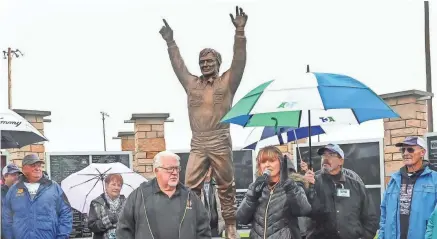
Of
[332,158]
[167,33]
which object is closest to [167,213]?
[332,158]

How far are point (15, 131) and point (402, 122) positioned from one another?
214 inches

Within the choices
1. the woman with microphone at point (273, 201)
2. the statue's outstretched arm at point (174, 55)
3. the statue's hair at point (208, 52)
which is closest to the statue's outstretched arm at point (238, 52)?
the statue's hair at point (208, 52)

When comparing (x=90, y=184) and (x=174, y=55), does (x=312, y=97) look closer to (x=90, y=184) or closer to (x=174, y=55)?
(x=174, y=55)

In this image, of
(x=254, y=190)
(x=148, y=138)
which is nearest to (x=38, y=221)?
(x=254, y=190)

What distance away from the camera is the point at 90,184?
7.59 metres

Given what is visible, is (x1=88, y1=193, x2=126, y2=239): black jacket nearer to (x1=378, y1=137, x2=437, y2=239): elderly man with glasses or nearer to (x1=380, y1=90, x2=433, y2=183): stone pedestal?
(x1=378, y1=137, x2=437, y2=239): elderly man with glasses

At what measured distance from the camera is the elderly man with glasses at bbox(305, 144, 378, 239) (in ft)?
19.0

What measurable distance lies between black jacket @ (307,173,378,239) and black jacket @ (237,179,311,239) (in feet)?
2.41

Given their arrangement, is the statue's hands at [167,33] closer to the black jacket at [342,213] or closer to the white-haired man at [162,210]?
the black jacket at [342,213]

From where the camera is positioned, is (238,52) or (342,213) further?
(238,52)

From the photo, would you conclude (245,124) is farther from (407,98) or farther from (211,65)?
(407,98)

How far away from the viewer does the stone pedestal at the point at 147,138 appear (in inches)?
426

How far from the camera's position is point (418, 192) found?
18.5 ft

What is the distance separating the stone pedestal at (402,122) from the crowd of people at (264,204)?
13.6ft
